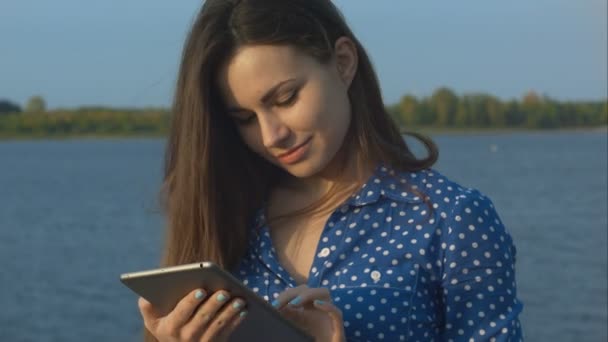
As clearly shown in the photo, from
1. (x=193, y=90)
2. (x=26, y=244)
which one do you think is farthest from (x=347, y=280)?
(x=26, y=244)

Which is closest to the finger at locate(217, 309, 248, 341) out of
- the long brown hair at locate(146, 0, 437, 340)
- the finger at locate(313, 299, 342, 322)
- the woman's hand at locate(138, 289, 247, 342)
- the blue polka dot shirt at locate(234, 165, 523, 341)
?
the woman's hand at locate(138, 289, 247, 342)

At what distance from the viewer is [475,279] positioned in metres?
2.20

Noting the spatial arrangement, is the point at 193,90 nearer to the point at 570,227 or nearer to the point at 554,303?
the point at 554,303

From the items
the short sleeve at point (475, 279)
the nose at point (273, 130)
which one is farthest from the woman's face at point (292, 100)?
the short sleeve at point (475, 279)

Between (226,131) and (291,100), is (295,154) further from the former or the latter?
(226,131)

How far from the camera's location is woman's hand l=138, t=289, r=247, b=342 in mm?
1992

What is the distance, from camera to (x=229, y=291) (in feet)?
6.51

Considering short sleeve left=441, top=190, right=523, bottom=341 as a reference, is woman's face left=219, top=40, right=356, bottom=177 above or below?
above

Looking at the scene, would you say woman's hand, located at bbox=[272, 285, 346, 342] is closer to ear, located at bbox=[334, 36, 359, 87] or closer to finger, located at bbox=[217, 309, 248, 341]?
finger, located at bbox=[217, 309, 248, 341]

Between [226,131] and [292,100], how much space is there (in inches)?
10.1

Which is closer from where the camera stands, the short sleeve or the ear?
the short sleeve

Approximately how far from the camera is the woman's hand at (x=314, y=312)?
205 centimetres

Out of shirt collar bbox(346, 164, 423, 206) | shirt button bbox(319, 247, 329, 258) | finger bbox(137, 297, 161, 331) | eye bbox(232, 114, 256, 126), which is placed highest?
eye bbox(232, 114, 256, 126)

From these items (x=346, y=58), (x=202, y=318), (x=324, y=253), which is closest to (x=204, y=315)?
(x=202, y=318)
